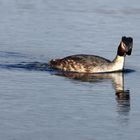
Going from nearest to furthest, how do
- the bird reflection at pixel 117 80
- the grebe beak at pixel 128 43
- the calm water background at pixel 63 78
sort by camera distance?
the calm water background at pixel 63 78 → the bird reflection at pixel 117 80 → the grebe beak at pixel 128 43

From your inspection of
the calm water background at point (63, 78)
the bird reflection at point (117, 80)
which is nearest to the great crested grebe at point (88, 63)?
the bird reflection at point (117, 80)

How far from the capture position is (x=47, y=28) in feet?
87.2

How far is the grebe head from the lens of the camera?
2222cm

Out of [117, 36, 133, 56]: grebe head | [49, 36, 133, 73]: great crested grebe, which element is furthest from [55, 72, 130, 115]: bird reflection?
[117, 36, 133, 56]: grebe head

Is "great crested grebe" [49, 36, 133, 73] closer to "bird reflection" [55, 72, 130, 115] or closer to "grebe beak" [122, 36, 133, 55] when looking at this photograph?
"grebe beak" [122, 36, 133, 55]

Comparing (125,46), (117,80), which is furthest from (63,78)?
(125,46)

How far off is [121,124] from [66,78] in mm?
4886

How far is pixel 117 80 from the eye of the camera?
20.6 meters

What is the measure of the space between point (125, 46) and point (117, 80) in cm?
192

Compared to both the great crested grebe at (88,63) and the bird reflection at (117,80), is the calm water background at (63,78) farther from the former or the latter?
the great crested grebe at (88,63)

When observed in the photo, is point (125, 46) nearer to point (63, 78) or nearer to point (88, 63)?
point (88, 63)

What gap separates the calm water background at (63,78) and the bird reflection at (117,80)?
0.08 meters

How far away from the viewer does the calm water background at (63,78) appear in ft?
50.5

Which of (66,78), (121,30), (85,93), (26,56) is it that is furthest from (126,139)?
(121,30)
